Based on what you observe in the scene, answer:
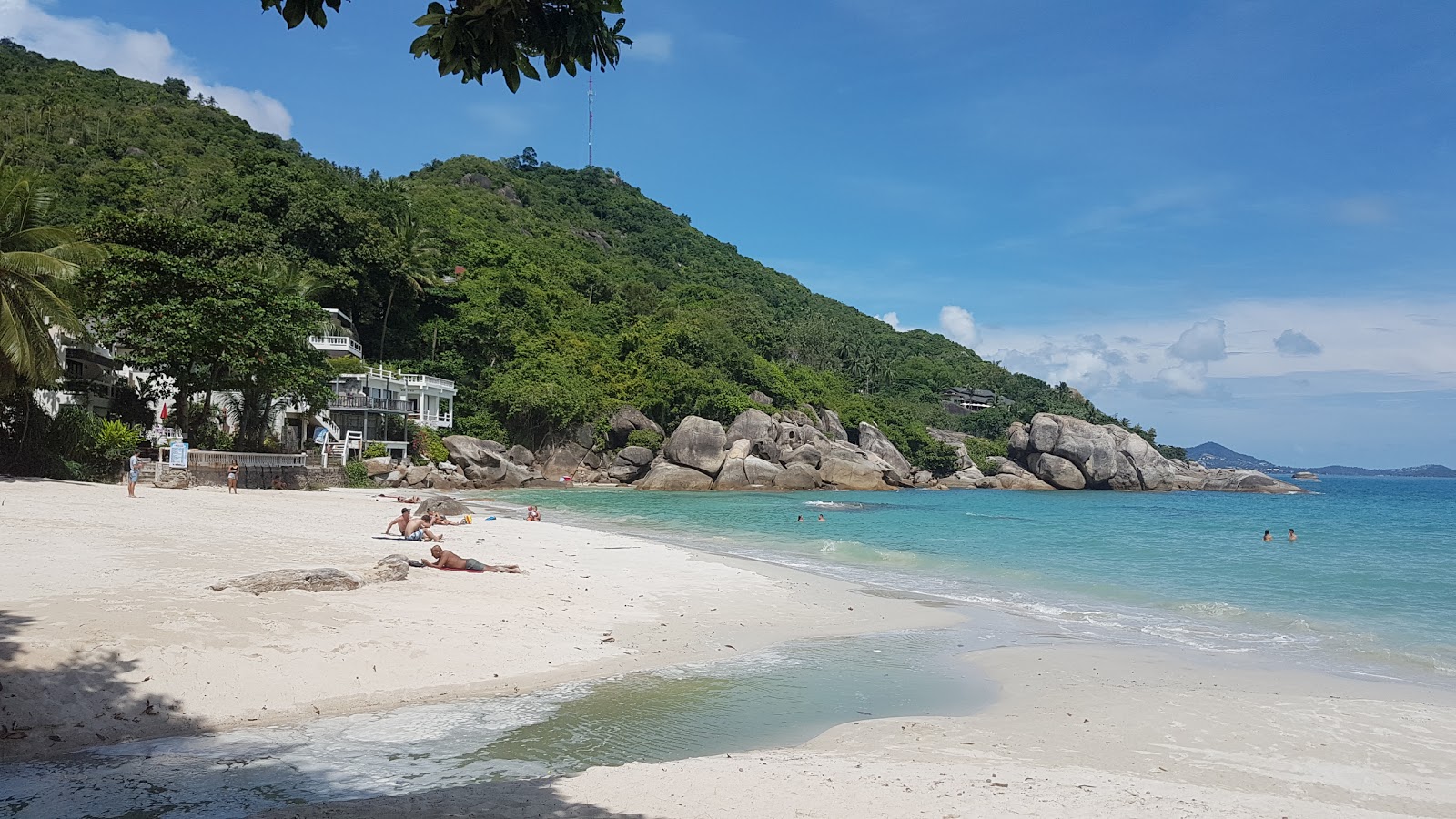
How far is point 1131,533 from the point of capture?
3425cm

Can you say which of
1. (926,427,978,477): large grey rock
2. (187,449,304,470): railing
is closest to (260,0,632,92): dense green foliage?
(187,449,304,470): railing

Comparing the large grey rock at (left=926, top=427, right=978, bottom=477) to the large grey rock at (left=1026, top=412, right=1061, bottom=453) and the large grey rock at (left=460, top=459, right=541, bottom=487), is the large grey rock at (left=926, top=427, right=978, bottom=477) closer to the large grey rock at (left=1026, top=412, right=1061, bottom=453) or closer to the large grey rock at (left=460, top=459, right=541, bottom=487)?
the large grey rock at (left=1026, top=412, right=1061, bottom=453)

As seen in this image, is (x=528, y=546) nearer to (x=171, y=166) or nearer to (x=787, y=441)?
(x=787, y=441)

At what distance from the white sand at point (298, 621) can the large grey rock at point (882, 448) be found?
52314mm

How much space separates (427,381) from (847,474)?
30.0 m

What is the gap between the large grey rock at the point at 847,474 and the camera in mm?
60219

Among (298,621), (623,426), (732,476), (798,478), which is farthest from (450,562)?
(623,426)

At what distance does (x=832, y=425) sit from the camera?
231 ft

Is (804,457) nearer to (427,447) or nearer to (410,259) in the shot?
(427,447)

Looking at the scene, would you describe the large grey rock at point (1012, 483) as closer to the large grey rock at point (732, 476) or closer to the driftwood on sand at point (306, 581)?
the large grey rock at point (732, 476)

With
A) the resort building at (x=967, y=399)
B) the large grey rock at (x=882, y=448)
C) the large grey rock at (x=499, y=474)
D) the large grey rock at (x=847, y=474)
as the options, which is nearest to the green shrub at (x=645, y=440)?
the large grey rock at (x=499, y=474)

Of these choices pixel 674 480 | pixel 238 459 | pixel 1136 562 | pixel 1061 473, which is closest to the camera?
pixel 1136 562

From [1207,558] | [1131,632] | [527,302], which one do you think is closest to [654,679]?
[1131,632]

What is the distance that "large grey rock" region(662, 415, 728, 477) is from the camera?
5512 centimetres
